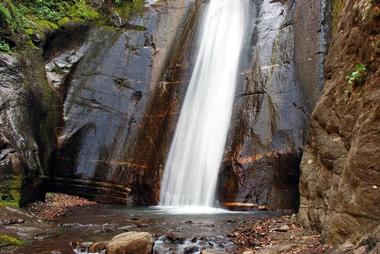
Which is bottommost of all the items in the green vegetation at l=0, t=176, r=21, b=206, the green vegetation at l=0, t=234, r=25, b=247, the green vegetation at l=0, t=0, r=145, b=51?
the green vegetation at l=0, t=234, r=25, b=247

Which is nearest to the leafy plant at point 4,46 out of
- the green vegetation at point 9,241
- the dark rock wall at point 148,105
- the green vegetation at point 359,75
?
the dark rock wall at point 148,105

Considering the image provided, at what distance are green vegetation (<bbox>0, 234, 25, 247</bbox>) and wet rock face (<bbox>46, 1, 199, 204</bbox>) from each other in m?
6.95

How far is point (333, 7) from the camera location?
14.2 meters

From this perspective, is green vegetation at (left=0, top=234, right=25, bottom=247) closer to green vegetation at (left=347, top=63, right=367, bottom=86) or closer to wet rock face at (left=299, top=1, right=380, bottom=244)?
wet rock face at (left=299, top=1, right=380, bottom=244)

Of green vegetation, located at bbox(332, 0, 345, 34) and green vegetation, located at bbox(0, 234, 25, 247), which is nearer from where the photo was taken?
green vegetation, located at bbox(0, 234, 25, 247)

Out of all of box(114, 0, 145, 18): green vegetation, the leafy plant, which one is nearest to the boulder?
the leafy plant

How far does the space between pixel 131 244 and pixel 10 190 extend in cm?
562

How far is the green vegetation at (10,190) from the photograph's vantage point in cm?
1084

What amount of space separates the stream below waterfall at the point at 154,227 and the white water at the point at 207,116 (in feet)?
4.77

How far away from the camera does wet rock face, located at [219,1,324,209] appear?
12.4 m

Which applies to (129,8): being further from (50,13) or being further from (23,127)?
(23,127)

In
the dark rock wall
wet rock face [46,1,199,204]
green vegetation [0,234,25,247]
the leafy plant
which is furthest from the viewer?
wet rock face [46,1,199,204]

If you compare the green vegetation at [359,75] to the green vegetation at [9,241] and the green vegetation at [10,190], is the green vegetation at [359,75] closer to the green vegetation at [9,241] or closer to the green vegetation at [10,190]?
the green vegetation at [9,241]

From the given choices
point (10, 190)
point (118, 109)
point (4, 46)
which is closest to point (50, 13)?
point (4, 46)
